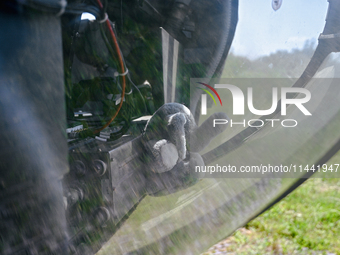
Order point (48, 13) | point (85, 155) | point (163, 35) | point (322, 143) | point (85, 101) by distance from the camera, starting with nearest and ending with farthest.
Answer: point (48, 13)
point (85, 155)
point (85, 101)
point (163, 35)
point (322, 143)

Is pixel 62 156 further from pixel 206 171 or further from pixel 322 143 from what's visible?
pixel 322 143

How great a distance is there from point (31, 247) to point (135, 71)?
0.92m

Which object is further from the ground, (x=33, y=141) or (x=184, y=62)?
(x=184, y=62)

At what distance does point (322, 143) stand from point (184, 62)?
2.68 feet

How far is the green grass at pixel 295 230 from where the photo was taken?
1597 mm

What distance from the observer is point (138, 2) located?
48.7 inches

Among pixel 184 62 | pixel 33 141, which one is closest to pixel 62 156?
pixel 33 141

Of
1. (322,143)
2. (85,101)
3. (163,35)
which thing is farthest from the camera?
(322,143)

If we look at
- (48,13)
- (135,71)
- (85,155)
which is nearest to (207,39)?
(135,71)

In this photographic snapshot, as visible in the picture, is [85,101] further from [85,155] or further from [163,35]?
[163,35]

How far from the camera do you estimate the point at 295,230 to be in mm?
1757

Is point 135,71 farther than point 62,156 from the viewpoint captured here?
Yes

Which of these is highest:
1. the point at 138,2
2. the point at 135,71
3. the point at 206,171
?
the point at 138,2

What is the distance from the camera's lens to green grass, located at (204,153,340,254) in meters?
1.60
